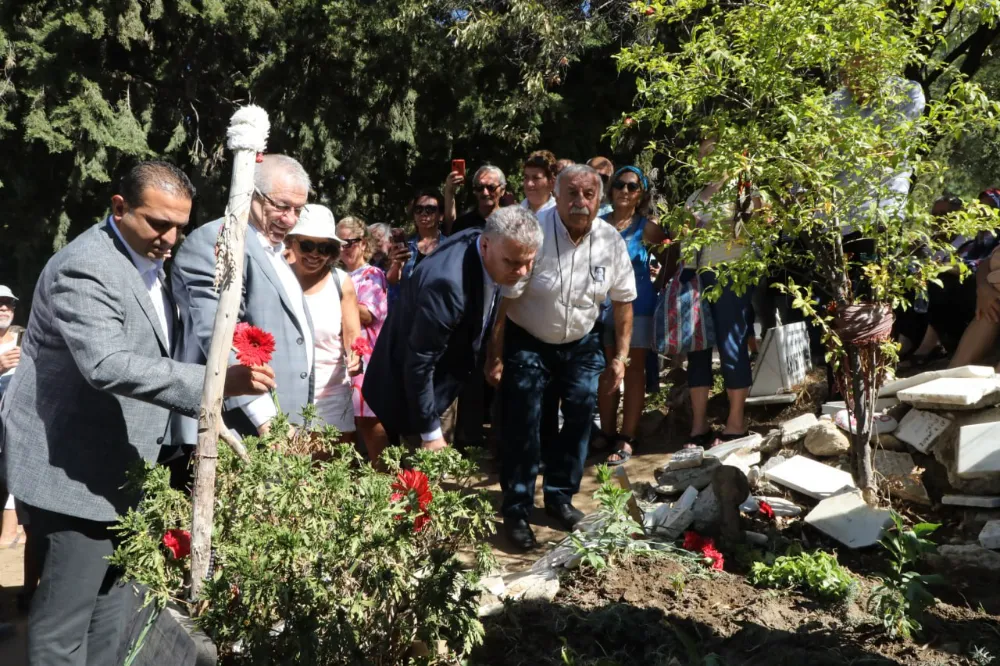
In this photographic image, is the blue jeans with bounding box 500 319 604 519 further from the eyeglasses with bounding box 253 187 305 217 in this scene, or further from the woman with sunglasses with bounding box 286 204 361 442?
the eyeglasses with bounding box 253 187 305 217

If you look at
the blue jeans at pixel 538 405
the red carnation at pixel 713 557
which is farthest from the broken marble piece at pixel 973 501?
the blue jeans at pixel 538 405

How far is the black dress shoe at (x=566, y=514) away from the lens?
5.12 metres

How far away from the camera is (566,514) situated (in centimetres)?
515

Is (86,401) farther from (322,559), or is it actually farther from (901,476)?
(901,476)

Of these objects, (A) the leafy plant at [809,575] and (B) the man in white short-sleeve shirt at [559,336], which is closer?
(A) the leafy plant at [809,575]

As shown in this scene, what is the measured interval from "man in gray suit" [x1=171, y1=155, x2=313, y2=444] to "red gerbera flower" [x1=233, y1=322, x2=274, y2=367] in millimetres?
563

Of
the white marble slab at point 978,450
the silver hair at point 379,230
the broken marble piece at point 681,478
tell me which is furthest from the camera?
the silver hair at point 379,230

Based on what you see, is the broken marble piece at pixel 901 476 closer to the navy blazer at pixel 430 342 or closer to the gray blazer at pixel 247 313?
the navy blazer at pixel 430 342

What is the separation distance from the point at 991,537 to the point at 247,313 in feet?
10.7

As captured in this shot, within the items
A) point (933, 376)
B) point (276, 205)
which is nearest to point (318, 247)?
point (276, 205)

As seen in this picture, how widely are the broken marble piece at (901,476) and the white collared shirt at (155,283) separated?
3423mm

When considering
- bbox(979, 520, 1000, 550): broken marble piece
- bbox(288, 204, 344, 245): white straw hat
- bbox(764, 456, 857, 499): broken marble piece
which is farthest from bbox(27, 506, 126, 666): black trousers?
bbox(979, 520, 1000, 550): broken marble piece

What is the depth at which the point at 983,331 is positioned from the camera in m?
5.40

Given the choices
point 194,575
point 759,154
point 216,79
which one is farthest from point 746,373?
point 216,79
